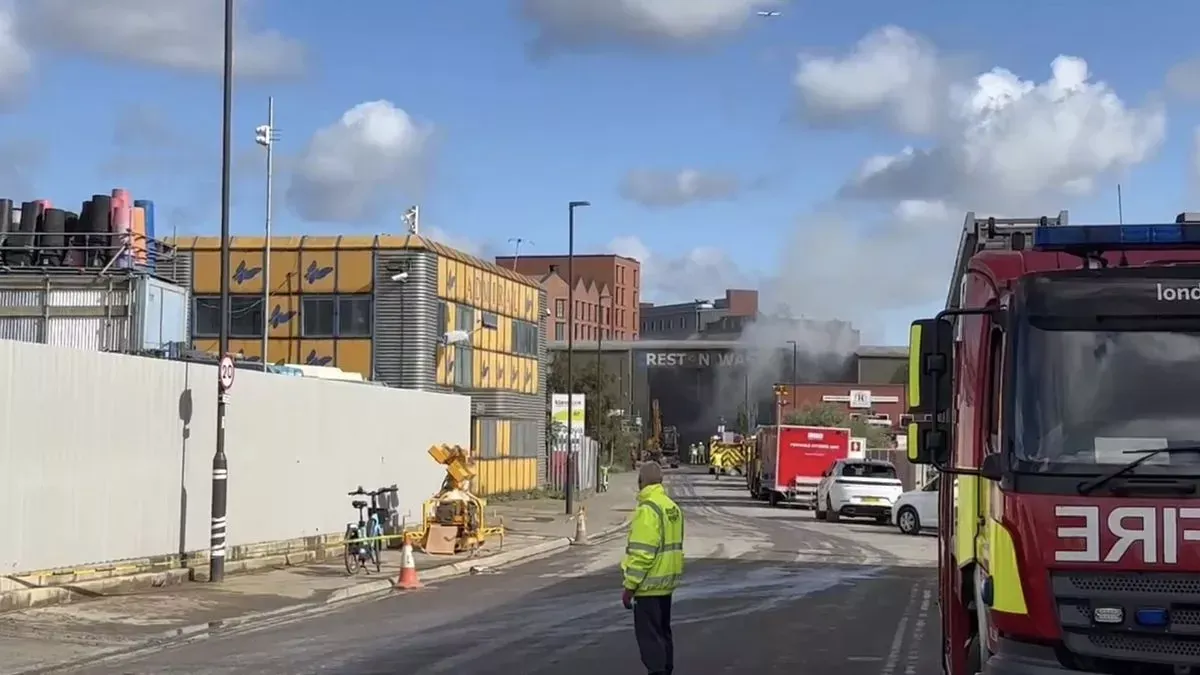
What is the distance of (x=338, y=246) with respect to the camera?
47.1 m

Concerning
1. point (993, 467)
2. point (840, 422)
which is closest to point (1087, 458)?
point (993, 467)

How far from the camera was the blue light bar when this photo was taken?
798 cm

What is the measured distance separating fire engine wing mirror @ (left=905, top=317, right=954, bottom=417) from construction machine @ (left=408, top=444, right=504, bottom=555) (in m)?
19.0

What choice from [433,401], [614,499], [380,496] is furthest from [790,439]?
[380,496]

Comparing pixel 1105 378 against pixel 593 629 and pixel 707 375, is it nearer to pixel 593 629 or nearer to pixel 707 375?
pixel 593 629

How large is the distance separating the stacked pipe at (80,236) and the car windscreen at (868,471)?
754 inches

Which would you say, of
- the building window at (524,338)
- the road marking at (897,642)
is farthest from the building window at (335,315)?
the road marking at (897,642)

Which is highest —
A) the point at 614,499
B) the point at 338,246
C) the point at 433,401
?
the point at 338,246

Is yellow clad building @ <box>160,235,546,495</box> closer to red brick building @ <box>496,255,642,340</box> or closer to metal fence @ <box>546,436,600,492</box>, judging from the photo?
metal fence @ <box>546,436,600,492</box>

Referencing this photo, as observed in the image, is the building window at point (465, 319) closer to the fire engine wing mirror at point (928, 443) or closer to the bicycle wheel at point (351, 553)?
the bicycle wheel at point (351, 553)

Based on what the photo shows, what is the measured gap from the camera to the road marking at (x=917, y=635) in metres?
13.0

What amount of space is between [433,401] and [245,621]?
15.6m

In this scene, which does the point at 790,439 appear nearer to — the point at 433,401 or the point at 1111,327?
the point at 433,401

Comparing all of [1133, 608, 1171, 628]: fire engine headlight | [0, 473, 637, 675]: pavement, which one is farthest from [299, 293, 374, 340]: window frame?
[1133, 608, 1171, 628]: fire engine headlight
